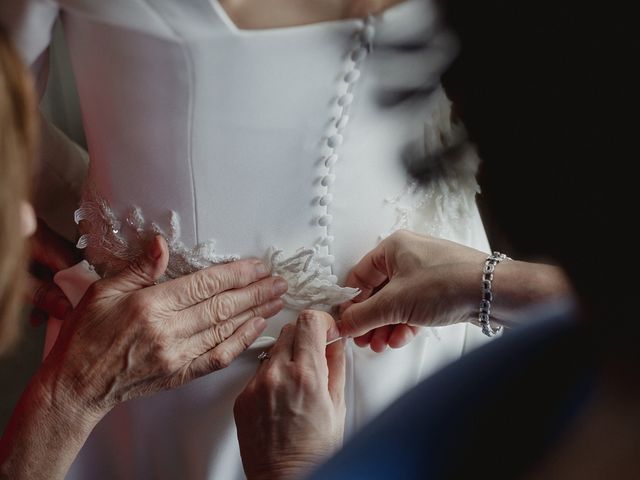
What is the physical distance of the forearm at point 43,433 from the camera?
0.79 metres

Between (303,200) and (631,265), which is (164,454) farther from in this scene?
(631,265)

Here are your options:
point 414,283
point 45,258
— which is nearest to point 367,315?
point 414,283

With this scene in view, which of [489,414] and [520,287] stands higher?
[520,287]

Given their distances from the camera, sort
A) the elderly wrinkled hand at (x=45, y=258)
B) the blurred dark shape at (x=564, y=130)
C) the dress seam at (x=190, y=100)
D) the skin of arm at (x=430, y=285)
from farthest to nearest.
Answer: the elderly wrinkled hand at (x=45, y=258) < the skin of arm at (x=430, y=285) < the dress seam at (x=190, y=100) < the blurred dark shape at (x=564, y=130)

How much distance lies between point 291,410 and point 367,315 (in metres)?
0.14

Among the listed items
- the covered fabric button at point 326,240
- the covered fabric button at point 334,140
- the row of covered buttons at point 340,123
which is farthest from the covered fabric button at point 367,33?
the covered fabric button at point 326,240

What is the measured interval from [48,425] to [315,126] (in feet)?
1.44

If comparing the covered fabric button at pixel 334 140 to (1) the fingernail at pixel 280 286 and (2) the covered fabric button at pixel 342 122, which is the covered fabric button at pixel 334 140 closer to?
(2) the covered fabric button at pixel 342 122

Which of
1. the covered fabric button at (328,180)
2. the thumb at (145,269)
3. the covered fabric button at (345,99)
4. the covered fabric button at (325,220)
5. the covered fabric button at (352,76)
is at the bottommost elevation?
the thumb at (145,269)

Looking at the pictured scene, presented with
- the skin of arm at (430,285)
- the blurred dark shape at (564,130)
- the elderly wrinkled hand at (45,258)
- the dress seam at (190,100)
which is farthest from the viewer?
the elderly wrinkled hand at (45,258)

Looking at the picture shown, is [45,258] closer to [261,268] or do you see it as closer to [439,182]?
[261,268]

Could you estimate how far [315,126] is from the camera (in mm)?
738

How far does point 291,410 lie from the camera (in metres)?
0.75

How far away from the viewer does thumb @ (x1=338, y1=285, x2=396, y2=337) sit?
0.80 m
